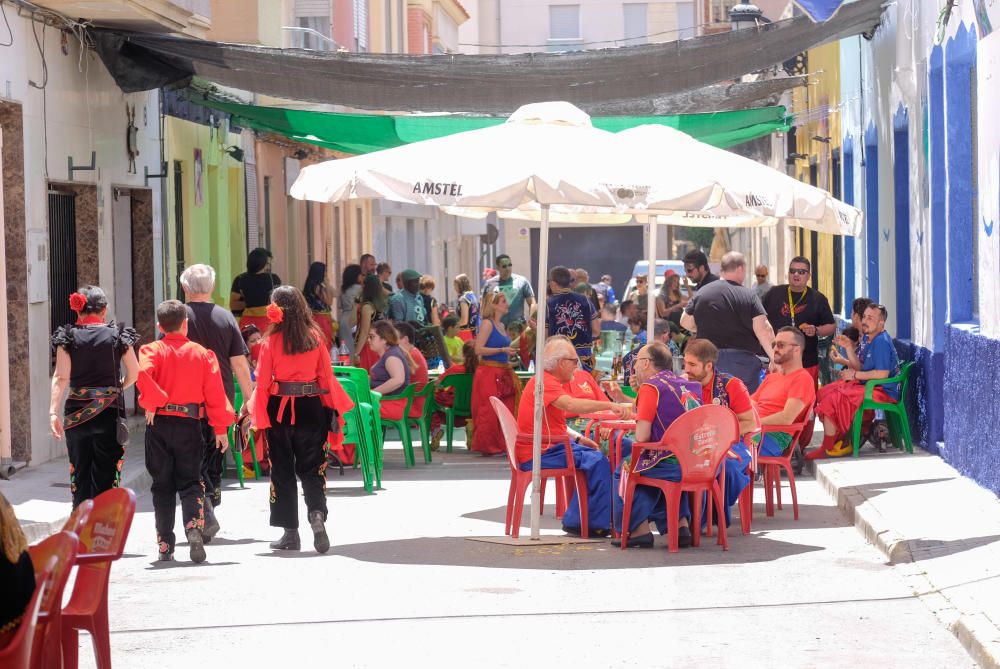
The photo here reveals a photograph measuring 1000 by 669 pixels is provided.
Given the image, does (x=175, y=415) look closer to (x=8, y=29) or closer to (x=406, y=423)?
(x=406, y=423)

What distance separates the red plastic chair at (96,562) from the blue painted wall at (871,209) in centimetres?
1305

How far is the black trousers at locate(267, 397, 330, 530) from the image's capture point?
10.5 m

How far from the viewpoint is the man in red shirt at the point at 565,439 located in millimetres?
10969

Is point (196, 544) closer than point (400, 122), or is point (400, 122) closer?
point (196, 544)

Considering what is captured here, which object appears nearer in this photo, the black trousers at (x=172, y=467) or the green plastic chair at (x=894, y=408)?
the black trousers at (x=172, y=467)

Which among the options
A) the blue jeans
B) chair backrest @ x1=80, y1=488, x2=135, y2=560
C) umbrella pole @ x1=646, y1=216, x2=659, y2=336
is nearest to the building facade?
umbrella pole @ x1=646, y1=216, x2=659, y2=336

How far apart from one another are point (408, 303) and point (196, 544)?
9.70 metres

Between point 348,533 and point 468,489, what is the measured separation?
2.48 metres

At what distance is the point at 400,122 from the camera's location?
18.7 metres

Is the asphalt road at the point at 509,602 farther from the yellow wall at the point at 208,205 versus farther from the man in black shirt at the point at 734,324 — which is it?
the yellow wall at the point at 208,205

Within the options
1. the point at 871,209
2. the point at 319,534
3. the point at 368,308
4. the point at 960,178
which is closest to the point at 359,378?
the point at 319,534

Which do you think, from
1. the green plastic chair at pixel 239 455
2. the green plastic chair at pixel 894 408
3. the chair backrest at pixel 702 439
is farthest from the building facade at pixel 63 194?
the green plastic chair at pixel 894 408

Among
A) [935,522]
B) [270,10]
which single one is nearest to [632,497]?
[935,522]

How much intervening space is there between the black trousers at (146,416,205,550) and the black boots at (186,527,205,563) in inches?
1.6
